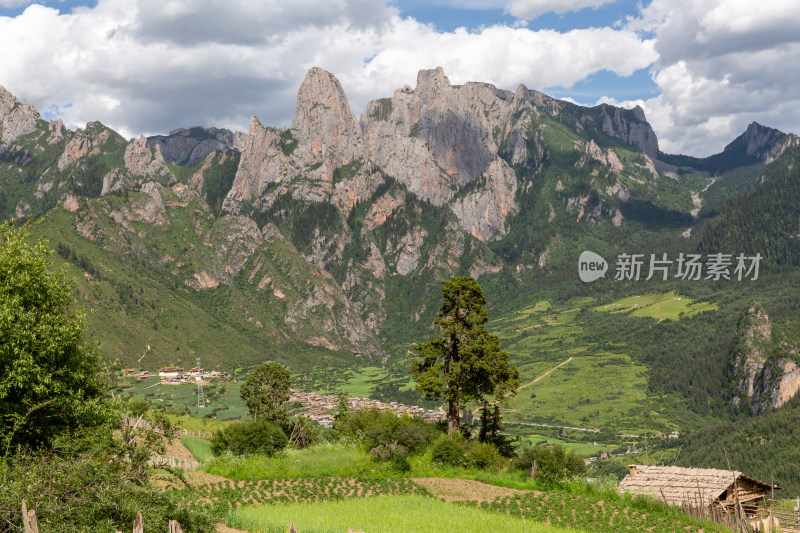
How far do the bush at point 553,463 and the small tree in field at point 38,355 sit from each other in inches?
1142

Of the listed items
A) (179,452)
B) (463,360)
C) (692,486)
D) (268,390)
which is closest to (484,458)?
(463,360)

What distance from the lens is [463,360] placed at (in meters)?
51.7

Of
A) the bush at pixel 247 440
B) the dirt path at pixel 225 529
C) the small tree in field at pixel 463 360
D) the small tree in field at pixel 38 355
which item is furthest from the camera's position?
the small tree in field at pixel 463 360

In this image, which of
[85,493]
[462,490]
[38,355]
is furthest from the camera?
[462,490]

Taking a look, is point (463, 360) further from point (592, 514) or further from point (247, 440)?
point (592, 514)

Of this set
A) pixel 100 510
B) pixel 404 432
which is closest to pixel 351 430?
pixel 404 432

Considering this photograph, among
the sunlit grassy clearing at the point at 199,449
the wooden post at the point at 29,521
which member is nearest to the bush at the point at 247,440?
the sunlit grassy clearing at the point at 199,449

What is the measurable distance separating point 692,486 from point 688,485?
26 cm

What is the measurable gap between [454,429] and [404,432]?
6667mm

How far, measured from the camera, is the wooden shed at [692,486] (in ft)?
124

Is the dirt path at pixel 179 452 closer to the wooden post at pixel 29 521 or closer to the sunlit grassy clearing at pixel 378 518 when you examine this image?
the sunlit grassy clearing at pixel 378 518

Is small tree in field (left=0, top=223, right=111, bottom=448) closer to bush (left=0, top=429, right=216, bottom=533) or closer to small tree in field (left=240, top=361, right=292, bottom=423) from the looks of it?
bush (left=0, top=429, right=216, bottom=533)

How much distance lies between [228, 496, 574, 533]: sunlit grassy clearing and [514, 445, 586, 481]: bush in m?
8.80

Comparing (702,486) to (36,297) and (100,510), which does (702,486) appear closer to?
(100,510)
